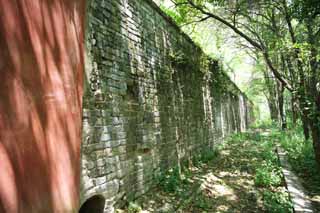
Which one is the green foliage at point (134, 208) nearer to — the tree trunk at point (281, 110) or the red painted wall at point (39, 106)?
the red painted wall at point (39, 106)

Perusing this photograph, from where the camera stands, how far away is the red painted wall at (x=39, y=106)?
1.70 metres

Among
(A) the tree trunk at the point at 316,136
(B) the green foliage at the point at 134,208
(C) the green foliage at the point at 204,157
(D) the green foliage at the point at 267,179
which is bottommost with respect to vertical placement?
(D) the green foliage at the point at 267,179

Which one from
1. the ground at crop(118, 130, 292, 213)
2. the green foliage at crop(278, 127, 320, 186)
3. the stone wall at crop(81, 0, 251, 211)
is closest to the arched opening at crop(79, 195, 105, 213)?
the stone wall at crop(81, 0, 251, 211)

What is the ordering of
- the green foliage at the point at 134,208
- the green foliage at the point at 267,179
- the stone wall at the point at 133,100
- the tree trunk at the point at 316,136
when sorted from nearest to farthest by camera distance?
1. the stone wall at the point at 133,100
2. the green foliage at the point at 134,208
3. the green foliage at the point at 267,179
4. the tree trunk at the point at 316,136

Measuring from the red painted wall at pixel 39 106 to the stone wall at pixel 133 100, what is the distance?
4.36 ft

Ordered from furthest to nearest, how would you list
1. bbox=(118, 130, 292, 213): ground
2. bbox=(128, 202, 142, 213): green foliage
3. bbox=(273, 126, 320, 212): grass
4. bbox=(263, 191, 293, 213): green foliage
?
bbox=(273, 126, 320, 212): grass < bbox=(118, 130, 292, 213): ground < bbox=(263, 191, 293, 213): green foliage < bbox=(128, 202, 142, 213): green foliage

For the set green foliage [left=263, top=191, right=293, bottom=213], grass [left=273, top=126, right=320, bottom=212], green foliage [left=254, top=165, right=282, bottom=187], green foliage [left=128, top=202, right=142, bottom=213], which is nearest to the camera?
green foliage [left=128, top=202, right=142, bottom=213]

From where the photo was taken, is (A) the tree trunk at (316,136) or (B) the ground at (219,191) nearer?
(B) the ground at (219,191)

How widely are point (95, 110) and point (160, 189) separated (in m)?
2.47

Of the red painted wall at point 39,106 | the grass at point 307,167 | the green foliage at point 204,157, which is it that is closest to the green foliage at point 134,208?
the red painted wall at point 39,106

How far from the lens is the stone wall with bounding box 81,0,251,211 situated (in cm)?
390

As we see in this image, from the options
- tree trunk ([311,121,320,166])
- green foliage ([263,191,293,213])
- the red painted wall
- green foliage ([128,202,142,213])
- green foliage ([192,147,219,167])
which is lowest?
green foliage ([263,191,293,213])

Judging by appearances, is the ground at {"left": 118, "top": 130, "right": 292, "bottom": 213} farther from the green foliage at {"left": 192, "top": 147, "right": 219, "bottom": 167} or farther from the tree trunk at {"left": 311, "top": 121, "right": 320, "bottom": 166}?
the tree trunk at {"left": 311, "top": 121, "right": 320, "bottom": 166}

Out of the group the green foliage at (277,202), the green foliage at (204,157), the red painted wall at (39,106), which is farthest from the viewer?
the green foliage at (204,157)
